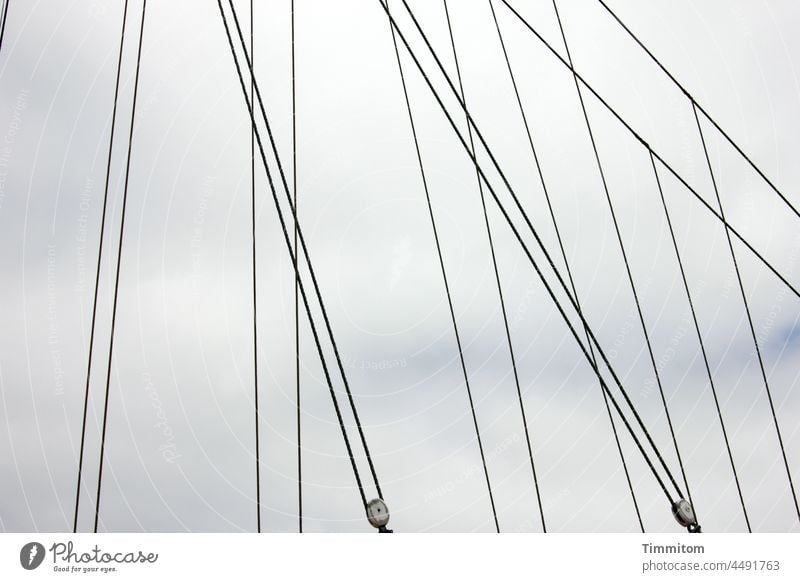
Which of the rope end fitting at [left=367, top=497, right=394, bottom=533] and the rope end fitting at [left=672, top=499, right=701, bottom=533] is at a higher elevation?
the rope end fitting at [left=367, top=497, right=394, bottom=533]

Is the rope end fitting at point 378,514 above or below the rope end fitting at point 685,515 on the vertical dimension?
above

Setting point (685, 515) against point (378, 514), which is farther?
point (685, 515)

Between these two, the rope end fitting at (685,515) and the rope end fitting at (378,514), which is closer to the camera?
the rope end fitting at (378,514)

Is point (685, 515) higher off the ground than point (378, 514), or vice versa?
point (378, 514)

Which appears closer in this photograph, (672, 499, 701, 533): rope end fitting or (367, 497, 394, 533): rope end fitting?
(367, 497, 394, 533): rope end fitting
